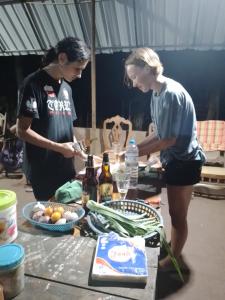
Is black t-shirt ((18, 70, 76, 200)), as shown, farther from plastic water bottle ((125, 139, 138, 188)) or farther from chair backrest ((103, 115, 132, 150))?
chair backrest ((103, 115, 132, 150))

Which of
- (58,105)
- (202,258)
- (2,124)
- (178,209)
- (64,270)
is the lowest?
(202,258)

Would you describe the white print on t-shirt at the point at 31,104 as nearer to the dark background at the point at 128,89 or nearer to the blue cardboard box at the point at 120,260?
the blue cardboard box at the point at 120,260

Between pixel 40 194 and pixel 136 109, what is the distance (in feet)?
8.24

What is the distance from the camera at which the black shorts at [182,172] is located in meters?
1.57

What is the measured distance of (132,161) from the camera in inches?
69.5

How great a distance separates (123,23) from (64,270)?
302cm

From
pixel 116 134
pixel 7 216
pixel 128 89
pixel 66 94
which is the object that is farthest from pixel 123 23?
pixel 7 216

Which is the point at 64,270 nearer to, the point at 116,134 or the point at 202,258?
the point at 202,258

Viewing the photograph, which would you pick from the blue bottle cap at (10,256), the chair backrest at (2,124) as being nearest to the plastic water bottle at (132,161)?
the blue bottle cap at (10,256)

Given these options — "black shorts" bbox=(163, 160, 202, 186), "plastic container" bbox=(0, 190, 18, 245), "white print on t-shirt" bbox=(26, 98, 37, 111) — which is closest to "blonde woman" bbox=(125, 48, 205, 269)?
"black shorts" bbox=(163, 160, 202, 186)

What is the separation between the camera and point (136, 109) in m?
3.91

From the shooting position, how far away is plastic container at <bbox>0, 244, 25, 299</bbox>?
2.11ft

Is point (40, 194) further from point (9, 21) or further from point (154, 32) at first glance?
point (9, 21)

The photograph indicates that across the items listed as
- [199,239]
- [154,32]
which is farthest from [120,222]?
[154,32]
